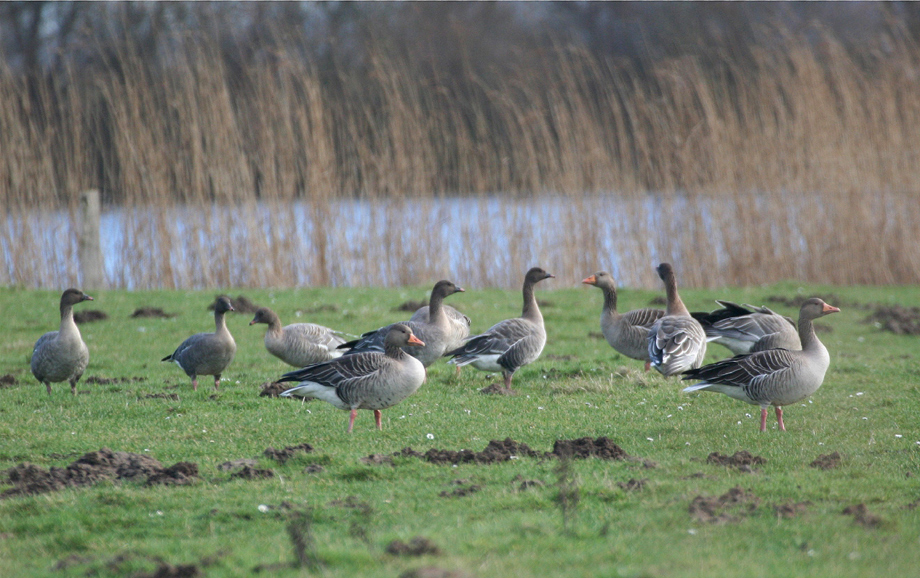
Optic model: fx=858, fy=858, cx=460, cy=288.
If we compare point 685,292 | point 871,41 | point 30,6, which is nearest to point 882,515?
point 685,292

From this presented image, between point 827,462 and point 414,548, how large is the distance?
3851mm

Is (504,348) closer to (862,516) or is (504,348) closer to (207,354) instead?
(207,354)

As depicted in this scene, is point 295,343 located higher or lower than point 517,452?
higher

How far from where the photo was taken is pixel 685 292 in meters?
19.1

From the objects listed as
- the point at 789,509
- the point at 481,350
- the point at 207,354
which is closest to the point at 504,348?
the point at 481,350

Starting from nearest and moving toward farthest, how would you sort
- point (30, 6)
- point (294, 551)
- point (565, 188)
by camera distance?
point (294, 551) → point (565, 188) → point (30, 6)

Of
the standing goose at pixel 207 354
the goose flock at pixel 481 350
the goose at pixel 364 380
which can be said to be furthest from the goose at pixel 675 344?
the standing goose at pixel 207 354

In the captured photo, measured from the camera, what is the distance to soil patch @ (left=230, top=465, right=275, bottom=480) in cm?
676

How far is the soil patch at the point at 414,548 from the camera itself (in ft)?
16.4

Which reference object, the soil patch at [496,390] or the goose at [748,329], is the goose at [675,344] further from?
the soil patch at [496,390]

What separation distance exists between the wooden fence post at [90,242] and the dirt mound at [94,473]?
12657 mm

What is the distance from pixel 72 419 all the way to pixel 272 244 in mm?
10250

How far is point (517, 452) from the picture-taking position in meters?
7.41

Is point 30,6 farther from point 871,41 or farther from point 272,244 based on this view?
point 871,41
